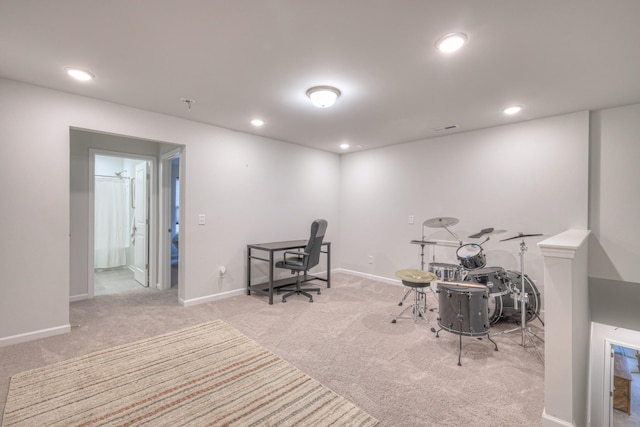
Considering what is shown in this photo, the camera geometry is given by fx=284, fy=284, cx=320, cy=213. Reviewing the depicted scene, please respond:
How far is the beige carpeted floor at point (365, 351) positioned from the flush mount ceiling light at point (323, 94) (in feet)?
7.79

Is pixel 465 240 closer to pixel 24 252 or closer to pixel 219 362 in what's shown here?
pixel 219 362

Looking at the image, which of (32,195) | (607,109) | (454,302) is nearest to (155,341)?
(32,195)

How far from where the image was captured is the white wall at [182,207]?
2.68 meters

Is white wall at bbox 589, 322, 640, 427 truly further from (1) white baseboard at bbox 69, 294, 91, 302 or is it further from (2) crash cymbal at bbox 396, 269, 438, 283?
(1) white baseboard at bbox 69, 294, 91, 302

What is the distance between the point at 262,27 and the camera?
1828 mm

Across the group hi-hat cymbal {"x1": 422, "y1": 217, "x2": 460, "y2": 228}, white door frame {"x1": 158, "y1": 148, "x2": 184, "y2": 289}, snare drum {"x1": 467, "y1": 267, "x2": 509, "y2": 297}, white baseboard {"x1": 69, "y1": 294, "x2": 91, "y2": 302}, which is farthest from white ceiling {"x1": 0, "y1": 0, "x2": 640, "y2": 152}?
white baseboard {"x1": 69, "y1": 294, "x2": 91, "y2": 302}

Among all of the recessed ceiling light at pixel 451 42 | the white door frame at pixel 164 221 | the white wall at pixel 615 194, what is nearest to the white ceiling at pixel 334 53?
the recessed ceiling light at pixel 451 42

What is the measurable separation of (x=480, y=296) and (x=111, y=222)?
6776 mm

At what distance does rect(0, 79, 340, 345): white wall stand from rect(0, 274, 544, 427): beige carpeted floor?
0.41m

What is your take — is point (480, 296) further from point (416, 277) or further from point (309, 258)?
point (309, 258)

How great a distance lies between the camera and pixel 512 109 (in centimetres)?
324

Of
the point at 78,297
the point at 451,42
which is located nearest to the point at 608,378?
the point at 451,42

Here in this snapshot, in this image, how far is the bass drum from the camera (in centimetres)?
297

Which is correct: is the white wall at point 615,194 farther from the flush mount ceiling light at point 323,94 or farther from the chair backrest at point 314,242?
the chair backrest at point 314,242
